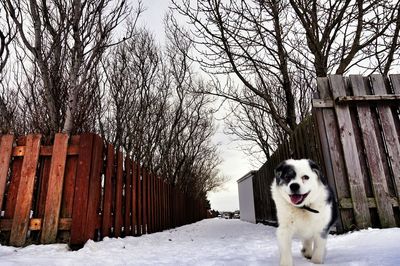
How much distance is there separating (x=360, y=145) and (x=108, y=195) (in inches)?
166

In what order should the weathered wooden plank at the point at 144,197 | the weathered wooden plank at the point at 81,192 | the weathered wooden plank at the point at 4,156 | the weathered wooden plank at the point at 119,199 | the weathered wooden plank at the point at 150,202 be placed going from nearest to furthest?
the weathered wooden plank at the point at 81,192
the weathered wooden plank at the point at 4,156
the weathered wooden plank at the point at 119,199
the weathered wooden plank at the point at 144,197
the weathered wooden plank at the point at 150,202

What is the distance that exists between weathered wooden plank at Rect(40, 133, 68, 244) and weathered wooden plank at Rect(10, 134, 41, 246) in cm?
26

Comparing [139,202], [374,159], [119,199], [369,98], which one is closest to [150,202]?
[139,202]

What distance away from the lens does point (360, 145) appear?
4379mm

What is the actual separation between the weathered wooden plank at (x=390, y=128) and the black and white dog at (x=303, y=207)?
2.26 m

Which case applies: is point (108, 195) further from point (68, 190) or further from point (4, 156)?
point (4, 156)

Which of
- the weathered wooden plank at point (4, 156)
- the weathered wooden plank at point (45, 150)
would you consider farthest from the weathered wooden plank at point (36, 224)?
the weathered wooden plank at point (45, 150)

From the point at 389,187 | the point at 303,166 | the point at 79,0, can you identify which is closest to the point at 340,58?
the point at 389,187

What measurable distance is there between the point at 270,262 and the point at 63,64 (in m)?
5.73

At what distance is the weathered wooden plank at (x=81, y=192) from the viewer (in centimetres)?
381

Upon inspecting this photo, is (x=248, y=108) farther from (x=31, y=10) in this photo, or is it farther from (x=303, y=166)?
(x=303, y=166)

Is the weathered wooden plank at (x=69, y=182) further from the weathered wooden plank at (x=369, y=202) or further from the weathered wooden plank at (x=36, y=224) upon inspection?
the weathered wooden plank at (x=369, y=202)

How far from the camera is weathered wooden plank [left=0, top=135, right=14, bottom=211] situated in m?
4.16

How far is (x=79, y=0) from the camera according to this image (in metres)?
→ 5.51
